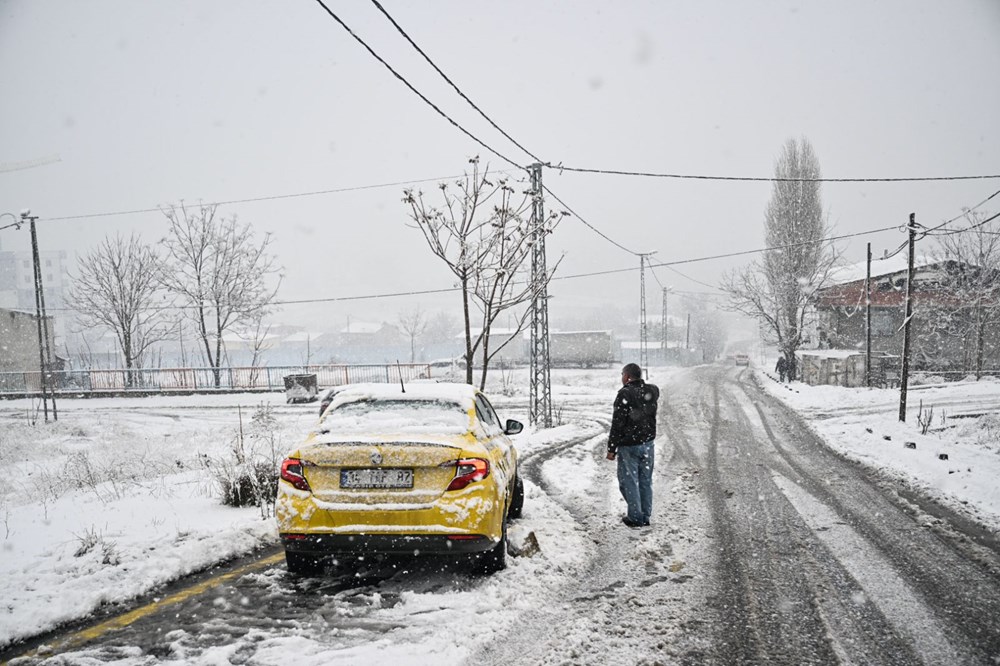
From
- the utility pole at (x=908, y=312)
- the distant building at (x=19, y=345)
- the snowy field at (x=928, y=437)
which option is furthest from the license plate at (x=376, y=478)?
the distant building at (x=19, y=345)

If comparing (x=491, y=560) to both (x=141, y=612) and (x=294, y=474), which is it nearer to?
(x=294, y=474)

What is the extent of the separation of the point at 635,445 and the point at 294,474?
11.4ft

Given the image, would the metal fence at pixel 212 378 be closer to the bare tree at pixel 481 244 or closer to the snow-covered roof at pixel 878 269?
the bare tree at pixel 481 244

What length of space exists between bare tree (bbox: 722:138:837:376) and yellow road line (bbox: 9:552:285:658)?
3413cm

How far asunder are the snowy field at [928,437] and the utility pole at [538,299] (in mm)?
6378

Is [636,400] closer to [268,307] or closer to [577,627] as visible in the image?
[577,627]

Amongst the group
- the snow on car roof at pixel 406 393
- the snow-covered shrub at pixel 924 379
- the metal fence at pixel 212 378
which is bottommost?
the snow-covered shrub at pixel 924 379

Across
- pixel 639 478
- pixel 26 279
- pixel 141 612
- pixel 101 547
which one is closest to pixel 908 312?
pixel 639 478

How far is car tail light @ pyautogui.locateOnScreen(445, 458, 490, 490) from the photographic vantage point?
3.88 metres

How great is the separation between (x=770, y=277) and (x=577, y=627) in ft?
120

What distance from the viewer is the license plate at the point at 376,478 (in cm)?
385

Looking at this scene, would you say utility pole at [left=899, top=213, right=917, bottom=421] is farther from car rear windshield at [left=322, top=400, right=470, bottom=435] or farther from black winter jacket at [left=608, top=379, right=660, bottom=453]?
car rear windshield at [left=322, top=400, right=470, bottom=435]

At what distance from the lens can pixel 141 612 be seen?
3.71 metres

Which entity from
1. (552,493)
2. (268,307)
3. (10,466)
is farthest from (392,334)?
(552,493)
